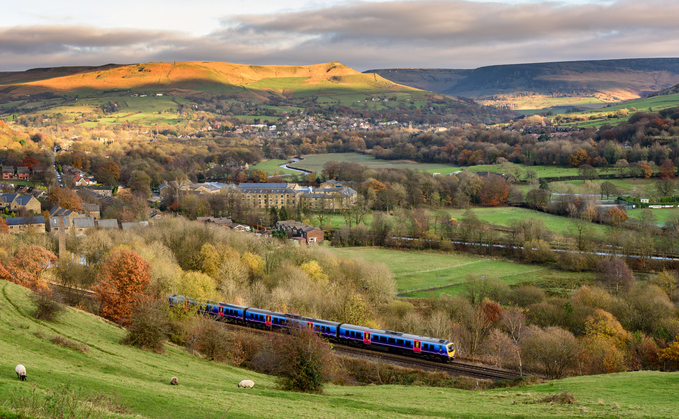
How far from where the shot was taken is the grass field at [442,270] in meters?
53.1

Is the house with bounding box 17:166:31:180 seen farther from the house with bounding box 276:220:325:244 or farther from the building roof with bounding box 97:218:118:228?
the house with bounding box 276:220:325:244

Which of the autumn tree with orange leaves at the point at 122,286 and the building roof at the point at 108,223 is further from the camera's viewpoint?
the building roof at the point at 108,223

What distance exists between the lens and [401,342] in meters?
30.8

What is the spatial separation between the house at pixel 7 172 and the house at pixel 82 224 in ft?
157

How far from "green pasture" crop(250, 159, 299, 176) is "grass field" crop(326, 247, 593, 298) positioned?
6734cm

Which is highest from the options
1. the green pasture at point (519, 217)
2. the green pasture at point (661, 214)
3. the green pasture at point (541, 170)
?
the green pasture at point (541, 170)

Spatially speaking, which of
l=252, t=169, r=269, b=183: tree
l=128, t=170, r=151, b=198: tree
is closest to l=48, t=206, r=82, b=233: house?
l=128, t=170, r=151, b=198: tree

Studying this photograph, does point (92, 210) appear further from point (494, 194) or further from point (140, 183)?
point (494, 194)

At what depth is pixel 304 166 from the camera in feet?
488

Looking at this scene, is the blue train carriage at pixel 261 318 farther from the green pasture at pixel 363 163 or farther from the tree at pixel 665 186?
the green pasture at pixel 363 163

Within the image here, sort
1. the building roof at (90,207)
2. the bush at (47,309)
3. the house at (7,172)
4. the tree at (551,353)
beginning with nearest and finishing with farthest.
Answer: the bush at (47,309), the tree at (551,353), the building roof at (90,207), the house at (7,172)

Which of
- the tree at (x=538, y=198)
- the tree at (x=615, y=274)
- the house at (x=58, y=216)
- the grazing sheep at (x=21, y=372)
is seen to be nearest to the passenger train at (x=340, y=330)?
the grazing sheep at (x=21, y=372)

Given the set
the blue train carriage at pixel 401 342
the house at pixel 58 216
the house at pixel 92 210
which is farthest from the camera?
the house at pixel 92 210

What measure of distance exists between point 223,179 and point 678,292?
347ft
